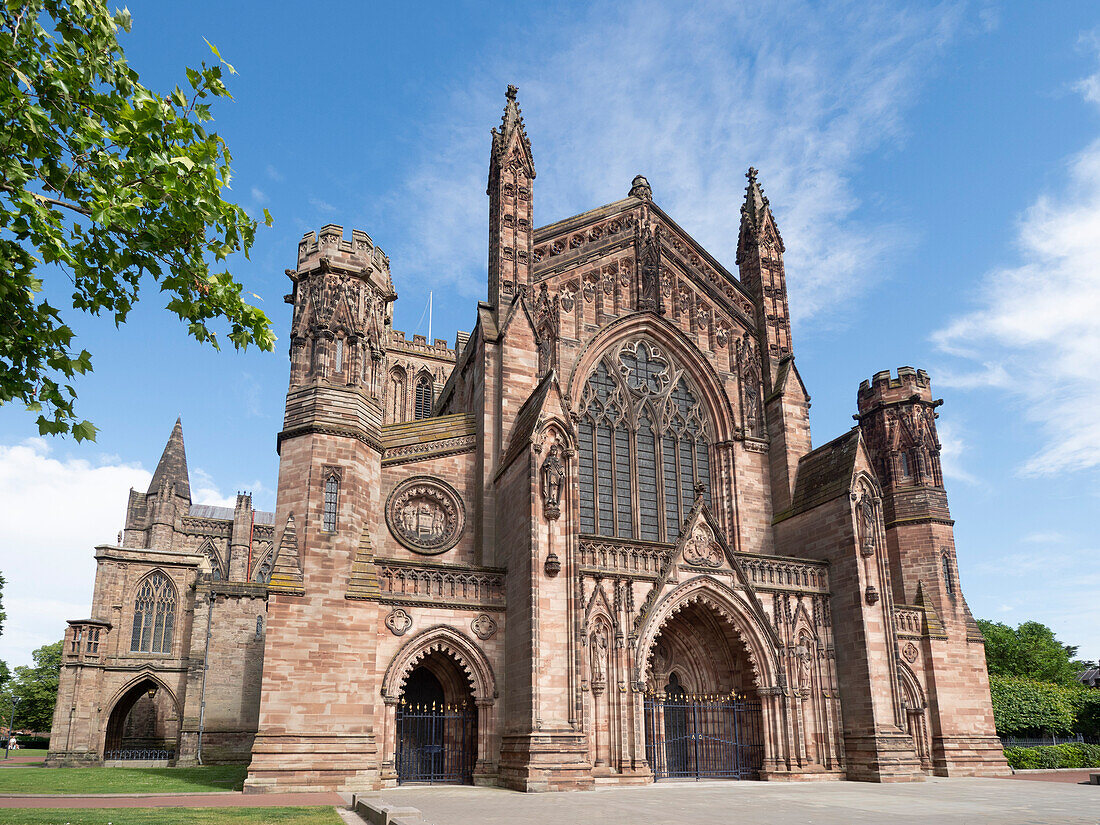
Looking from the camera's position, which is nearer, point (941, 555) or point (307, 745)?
point (307, 745)

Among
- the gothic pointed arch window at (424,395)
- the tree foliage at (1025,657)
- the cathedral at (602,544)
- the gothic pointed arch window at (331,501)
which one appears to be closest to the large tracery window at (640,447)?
the cathedral at (602,544)

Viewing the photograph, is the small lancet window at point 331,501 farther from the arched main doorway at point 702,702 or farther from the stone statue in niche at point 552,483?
the arched main doorway at point 702,702

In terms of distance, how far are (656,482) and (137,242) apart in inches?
842

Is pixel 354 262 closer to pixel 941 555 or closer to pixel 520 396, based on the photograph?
pixel 520 396

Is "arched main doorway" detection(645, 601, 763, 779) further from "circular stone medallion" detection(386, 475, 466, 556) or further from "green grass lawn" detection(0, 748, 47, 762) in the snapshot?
"green grass lawn" detection(0, 748, 47, 762)

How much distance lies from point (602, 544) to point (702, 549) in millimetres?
3191

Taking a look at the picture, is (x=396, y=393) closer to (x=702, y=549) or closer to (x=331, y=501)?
(x=331, y=501)

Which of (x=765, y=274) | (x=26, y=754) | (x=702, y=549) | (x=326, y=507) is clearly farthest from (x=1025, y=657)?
(x=26, y=754)

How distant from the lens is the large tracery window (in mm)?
27500

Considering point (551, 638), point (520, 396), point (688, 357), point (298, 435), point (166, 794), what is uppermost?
point (688, 357)

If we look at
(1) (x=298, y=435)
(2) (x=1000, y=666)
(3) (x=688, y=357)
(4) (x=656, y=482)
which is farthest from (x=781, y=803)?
(2) (x=1000, y=666)

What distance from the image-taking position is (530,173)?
29031mm

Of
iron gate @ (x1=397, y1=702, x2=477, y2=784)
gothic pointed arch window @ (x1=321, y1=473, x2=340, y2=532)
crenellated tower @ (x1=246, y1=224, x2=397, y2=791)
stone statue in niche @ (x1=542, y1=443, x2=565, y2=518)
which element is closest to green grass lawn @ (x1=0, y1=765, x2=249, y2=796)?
crenellated tower @ (x1=246, y1=224, x2=397, y2=791)

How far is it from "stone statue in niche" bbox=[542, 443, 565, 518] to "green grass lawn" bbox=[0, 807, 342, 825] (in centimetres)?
898
